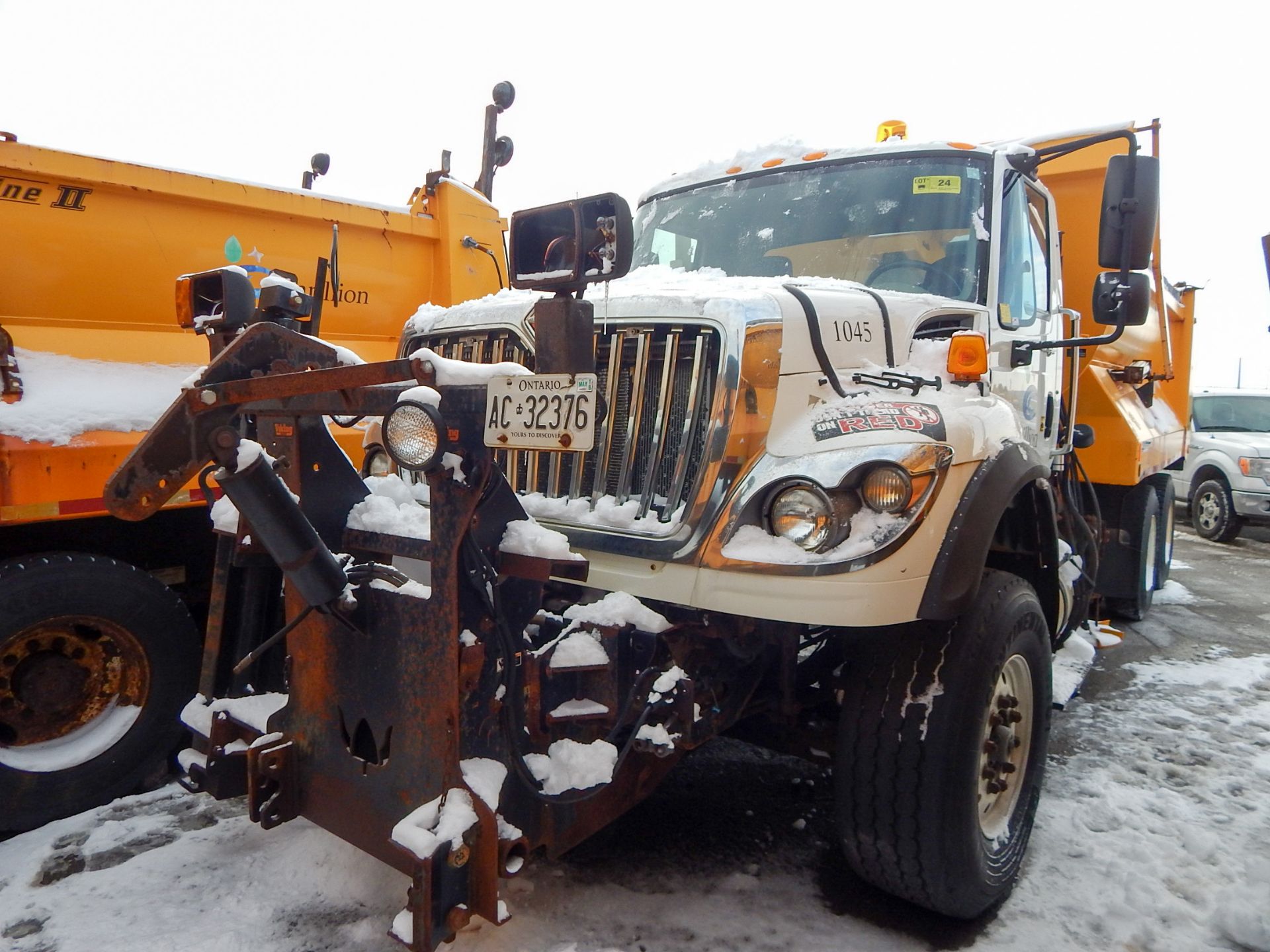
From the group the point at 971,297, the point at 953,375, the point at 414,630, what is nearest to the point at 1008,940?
the point at 953,375

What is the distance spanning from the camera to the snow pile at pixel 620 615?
2494mm

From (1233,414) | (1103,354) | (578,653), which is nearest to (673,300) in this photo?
(578,653)

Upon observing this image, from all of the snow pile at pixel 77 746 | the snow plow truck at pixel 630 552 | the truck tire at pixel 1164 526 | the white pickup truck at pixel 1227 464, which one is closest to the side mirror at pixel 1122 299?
→ the snow plow truck at pixel 630 552

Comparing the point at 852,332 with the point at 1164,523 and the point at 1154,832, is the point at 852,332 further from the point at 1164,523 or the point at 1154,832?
the point at 1164,523

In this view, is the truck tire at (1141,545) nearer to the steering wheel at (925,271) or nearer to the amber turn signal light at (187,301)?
the steering wheel at (925,271)

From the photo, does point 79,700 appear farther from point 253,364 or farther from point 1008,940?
point 1008,940

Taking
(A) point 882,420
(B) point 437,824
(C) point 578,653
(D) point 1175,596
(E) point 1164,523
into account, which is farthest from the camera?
(D) point 1175,596

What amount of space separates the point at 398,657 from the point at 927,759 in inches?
61.6

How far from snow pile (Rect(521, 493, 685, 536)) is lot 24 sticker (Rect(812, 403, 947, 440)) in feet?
1.72

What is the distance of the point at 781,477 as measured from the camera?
2.52 metres

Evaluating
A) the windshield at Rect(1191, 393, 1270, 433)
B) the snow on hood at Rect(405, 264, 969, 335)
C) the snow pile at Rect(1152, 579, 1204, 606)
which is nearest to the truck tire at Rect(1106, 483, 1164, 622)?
the snow pile at Rect(1152, 579, 1204, 606)

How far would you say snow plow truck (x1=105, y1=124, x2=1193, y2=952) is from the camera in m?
2.12

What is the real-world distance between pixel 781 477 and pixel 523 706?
3.17ft

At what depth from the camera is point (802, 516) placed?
2486 millimetres
